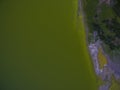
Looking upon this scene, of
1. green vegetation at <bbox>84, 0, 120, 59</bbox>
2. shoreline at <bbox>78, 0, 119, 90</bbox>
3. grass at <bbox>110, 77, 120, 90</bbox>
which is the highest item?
green vegetation at <bbox>84, 0, 120, 59</bbox>

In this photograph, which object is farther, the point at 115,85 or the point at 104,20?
the point at 104,20

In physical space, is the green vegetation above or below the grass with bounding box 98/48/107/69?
above

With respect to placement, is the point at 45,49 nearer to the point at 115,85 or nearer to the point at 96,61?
the point at 96,61

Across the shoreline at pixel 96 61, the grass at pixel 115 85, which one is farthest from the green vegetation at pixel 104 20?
the grass at pixel 115 85

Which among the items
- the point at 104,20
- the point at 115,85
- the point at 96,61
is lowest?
the point at 115,85

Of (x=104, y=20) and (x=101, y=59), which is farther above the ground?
(x=104, y=20)

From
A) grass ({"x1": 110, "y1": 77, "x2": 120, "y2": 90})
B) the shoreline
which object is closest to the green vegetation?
the shoreline

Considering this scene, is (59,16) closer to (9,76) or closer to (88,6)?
(88,6)

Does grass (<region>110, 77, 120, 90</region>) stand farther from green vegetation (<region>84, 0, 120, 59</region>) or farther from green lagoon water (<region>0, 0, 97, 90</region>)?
green vegetation (<region>84, 0, 120, 59</region>)

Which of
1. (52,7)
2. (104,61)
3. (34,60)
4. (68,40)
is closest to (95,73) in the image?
Answer: (104,61)

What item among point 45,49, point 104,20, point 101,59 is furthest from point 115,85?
point 45,49
